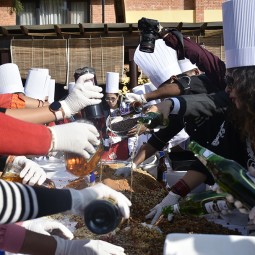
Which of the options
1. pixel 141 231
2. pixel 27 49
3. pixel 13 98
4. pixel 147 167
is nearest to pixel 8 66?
pixel 13 98

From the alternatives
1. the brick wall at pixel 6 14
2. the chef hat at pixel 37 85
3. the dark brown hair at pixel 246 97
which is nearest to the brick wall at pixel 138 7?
the brick wall at pixel 6 14

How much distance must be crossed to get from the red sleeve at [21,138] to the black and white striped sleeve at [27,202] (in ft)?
0.26

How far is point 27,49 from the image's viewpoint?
7.97 meters

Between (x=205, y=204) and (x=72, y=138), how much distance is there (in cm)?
47

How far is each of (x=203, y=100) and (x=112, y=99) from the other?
2641mm

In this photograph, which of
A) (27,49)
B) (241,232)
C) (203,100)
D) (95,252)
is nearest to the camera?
(95,252)

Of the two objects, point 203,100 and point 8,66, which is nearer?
point 203,100

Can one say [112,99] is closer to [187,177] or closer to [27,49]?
[187,177]

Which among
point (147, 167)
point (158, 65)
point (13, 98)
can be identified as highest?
point (158, 65)

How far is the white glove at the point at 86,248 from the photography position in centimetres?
122

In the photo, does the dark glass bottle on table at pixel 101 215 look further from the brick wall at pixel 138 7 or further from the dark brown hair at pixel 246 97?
the brick wall at pixel 138 7

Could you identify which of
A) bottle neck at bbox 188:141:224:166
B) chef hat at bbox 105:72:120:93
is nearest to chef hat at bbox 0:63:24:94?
chef hat at bbox 105:72:120:93

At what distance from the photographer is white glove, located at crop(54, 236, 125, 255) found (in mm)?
1217

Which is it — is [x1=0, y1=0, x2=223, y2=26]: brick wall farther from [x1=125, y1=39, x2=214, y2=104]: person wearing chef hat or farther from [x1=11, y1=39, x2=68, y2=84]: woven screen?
[x1=125, y1=39, x2=214, y2=104]: person wearing chef hat
